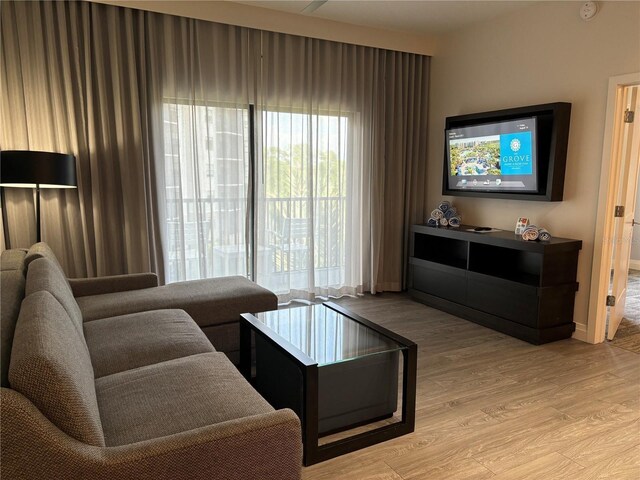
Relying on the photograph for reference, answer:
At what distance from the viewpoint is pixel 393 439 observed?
2279 millimetres

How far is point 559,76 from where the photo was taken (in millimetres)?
3811

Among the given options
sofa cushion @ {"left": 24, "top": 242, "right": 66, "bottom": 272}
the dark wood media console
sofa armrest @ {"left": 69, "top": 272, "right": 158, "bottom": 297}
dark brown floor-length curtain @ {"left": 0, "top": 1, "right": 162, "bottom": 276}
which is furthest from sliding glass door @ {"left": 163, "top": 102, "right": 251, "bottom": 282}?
the dark wood media console

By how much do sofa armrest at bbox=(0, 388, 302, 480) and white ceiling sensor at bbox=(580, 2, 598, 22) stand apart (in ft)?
12.3

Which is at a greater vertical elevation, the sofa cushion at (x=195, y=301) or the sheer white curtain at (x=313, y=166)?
the sheer white curtain at (x=313, y=166)

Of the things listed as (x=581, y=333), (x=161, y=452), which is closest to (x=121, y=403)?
(x=161, y=452)

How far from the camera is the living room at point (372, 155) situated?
261cm

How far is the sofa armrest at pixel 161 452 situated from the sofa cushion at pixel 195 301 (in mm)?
1674

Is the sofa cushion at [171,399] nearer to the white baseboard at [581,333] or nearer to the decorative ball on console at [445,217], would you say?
the white baseboard at [581,333]

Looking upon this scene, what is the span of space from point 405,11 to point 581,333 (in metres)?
3.20

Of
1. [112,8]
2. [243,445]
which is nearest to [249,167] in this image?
[112,8]

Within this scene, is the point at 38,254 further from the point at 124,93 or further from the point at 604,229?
the point at 604,229

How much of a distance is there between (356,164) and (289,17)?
1.56 m

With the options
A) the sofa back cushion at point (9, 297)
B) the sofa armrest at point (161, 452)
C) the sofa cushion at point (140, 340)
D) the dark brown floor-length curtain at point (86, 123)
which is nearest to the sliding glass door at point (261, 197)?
the dark brown floor-length curtain at point (86, 123)

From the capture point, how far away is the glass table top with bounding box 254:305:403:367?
2.25 metres
